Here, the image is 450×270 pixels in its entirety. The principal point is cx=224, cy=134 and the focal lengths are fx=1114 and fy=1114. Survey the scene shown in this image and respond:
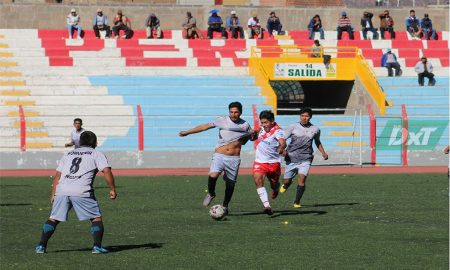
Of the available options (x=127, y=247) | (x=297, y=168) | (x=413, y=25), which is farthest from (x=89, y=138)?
(x=413, y=25)

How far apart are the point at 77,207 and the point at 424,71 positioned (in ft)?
103

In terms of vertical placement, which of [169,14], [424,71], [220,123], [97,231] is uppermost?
[169,14]

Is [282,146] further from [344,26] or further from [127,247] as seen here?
[344,26]

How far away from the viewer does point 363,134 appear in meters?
37.9

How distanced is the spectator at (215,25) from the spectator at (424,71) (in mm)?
8271

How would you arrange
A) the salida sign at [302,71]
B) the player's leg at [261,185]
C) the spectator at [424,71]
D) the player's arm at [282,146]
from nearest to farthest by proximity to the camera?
the player's leg at [261,185] < the player's arm at [282,146] < the salida sign at [302,71] < the spectator at [424,71]

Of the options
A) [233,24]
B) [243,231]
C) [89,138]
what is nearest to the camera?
[89,138]

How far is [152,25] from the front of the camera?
46281mm

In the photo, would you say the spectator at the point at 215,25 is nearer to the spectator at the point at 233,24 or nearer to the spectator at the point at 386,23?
the spectator at the point at 233,24

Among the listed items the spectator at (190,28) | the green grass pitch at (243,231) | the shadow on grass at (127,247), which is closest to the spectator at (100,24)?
the spectator at (190,28)

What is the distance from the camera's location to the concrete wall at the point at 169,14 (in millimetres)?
46750

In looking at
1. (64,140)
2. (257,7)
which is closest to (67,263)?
(64,140)

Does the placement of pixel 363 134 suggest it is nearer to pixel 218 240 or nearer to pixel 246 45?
pixel 246 45

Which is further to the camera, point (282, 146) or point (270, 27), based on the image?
point (270, 27)
